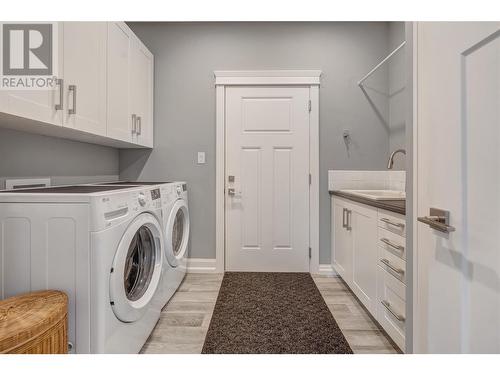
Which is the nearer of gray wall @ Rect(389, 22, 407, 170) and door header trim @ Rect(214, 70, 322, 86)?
gray wall @ Rect(389, 22, 407, 170)

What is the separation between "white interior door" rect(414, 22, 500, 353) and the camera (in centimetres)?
67

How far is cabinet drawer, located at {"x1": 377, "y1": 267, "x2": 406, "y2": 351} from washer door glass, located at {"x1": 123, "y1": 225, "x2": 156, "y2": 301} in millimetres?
1379

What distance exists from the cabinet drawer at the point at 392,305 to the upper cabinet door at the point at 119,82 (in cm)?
198

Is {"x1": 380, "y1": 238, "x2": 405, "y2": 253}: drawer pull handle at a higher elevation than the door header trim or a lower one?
lower

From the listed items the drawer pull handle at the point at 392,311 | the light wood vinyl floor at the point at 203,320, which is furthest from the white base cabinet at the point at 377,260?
the light wood vinyl floor at the point at 203,320

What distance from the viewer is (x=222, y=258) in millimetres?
2785

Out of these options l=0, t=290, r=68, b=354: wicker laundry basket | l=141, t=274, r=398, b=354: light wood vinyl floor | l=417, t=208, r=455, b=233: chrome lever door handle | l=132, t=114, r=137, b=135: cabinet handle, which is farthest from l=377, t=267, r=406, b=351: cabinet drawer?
l=132, t=114, r=137, b=135: cabinet handle

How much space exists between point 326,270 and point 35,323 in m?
2.39

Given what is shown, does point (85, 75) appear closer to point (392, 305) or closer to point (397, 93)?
point (392, 305)

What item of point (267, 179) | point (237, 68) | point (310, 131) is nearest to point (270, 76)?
point (237, 68)

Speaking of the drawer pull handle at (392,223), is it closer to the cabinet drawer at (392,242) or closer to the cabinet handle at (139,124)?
the cabinet drawer at (392,242)

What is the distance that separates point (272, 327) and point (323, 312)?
423mm

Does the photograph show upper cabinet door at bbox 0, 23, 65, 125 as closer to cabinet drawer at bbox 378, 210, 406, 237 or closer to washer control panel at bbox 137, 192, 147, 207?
washer control panel at bbox 137, 192, 147, 207

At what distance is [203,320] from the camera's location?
187cm
